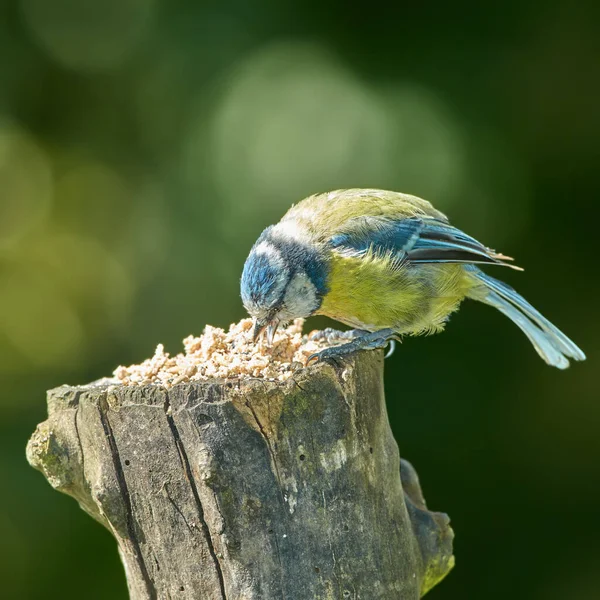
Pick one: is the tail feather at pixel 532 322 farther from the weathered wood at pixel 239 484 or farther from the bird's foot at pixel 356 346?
the weathered wood at pixel 239 484

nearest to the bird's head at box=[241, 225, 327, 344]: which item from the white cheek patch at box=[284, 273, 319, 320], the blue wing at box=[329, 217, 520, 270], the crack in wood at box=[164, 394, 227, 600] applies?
the white cheek patch at box=[284, 273, 319, 320]

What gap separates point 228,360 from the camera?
2.46m

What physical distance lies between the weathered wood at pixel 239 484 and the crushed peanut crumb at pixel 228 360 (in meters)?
0.13

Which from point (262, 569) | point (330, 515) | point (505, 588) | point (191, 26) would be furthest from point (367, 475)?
point (191, 26)

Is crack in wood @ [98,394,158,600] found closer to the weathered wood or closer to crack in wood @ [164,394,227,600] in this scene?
the weathered wood

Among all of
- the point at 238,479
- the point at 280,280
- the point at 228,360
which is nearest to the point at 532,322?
the point at 280,280

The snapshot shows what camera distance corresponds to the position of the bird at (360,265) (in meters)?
2.86

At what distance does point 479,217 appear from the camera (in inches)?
163

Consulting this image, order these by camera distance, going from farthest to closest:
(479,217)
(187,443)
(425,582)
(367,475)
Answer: (479,217)
(425,582)
(367,475)
(187,443)

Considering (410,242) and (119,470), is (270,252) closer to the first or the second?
(410,242)

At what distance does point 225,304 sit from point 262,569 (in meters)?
2.22

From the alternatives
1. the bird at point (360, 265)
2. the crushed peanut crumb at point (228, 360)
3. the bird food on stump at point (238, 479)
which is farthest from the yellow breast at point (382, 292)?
the bird food on stump at point (238, 479)

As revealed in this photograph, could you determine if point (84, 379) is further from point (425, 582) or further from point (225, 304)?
point (425, 582)

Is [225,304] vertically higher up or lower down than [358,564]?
higher up
